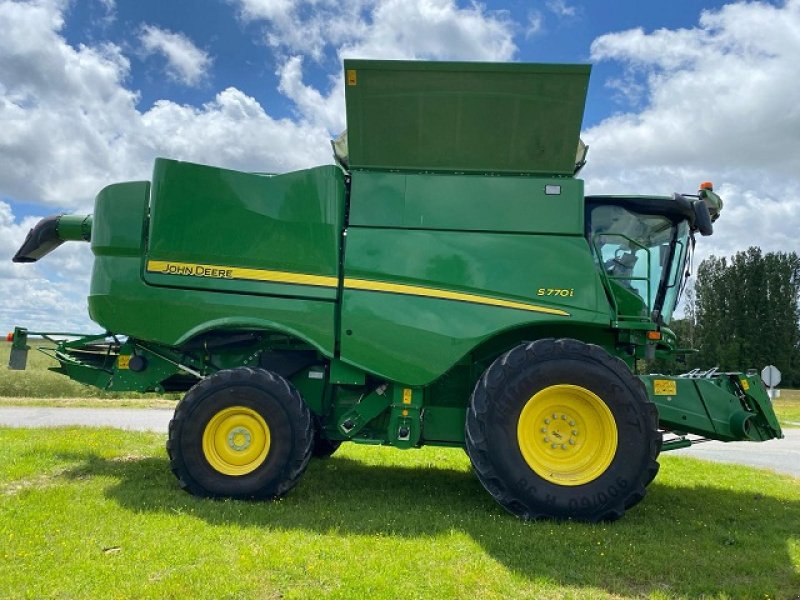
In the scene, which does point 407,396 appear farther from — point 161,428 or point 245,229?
point 161,428

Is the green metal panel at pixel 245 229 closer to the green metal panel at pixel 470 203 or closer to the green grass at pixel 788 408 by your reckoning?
the green metal panel at pixel 470 203

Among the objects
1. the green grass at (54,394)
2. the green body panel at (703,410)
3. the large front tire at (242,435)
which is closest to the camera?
the large front tire at (242,435)

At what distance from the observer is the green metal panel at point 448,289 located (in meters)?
5.83

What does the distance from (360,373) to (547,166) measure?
105 inches

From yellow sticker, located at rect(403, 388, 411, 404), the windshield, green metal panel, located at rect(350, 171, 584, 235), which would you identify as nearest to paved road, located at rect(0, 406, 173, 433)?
yellow sticker, located at rect(403, 388, 411, 404)

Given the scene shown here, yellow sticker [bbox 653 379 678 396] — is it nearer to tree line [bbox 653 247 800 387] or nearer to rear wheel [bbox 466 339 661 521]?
rear wheel [bbox 466 339 661 521]

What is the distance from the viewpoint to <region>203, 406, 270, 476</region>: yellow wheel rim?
584 centimetres

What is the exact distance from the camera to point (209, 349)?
256 inches

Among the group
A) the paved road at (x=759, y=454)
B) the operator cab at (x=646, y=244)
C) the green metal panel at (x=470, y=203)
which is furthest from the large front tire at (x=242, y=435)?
Result: the paved road at (x=759, y=454)

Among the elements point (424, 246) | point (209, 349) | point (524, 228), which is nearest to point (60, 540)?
point (209, 349)

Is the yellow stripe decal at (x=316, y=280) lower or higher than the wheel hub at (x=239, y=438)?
higher

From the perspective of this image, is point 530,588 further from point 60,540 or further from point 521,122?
point 521,122

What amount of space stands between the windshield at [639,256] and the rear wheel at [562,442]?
97cm

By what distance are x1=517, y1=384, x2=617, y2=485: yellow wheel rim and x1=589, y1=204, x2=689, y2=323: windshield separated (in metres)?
1.12
